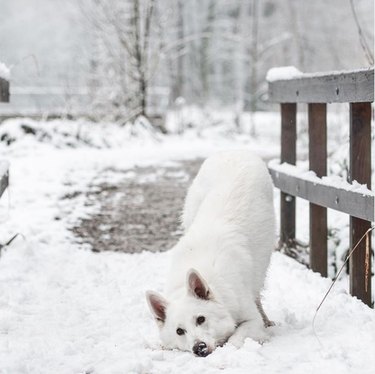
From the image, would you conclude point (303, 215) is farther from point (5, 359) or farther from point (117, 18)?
point (117, 18)

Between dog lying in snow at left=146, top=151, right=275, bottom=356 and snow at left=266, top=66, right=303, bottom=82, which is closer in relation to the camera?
dog lying in snow at left=146, top=151, right=275, bottom=356

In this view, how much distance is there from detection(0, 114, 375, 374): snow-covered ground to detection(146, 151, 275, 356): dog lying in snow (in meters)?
0.16

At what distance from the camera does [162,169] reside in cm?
1151

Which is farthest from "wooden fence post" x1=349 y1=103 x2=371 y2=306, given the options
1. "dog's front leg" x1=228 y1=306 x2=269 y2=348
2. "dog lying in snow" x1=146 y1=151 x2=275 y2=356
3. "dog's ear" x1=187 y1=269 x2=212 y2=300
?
"dog's ear" x1=187 y1=269 x2=212 y2=300

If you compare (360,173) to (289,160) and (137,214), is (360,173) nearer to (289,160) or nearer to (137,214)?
(289,160)

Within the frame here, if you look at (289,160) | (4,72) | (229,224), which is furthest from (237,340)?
(4,72)

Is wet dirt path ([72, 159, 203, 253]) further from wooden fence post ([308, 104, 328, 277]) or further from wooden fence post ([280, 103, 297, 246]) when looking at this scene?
wooden fence post ([308, 104, 328, 277])

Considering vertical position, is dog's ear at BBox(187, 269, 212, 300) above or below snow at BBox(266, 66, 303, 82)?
below

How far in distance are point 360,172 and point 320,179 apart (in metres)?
0.62

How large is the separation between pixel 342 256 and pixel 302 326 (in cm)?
168

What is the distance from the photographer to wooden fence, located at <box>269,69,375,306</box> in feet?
15.2

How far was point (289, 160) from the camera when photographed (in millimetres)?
6598

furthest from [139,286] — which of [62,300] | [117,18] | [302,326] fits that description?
[117,18]

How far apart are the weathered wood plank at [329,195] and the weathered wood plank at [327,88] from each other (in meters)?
0.65
